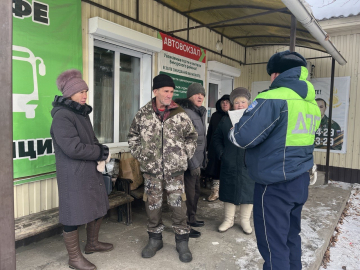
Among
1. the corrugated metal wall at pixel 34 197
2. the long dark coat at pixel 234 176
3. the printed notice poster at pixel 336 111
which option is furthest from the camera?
the printed notice poster at pixel 336 111

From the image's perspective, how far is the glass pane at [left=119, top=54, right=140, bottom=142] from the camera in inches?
169

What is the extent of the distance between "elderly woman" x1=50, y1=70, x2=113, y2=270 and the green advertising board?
0.73m

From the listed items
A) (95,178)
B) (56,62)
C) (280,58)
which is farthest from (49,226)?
(280,58)

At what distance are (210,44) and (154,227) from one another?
451cm

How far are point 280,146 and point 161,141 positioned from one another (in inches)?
46.0

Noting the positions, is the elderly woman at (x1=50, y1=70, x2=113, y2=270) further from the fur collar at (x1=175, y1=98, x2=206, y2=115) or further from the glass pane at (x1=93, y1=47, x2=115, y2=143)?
the glass pane at (x1=93, y1=47, x2=115, y2=143)

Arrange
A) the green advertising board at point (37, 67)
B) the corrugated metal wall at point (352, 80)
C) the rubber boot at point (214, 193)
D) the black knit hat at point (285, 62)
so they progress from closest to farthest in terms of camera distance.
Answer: the black knit hat at point (285, 62) < the green advertising board at point (37, 67) < the rubber boot at point (214, 193) < the corrugated metal wall at point (352, 80)

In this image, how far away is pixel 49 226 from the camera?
2678 millimetres

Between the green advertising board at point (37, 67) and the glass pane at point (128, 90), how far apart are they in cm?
110

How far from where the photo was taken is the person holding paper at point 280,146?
1871mm

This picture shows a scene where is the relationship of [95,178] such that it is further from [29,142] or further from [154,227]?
[29,142]

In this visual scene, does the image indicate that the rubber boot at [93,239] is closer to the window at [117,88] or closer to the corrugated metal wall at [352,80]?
the window at [117,88]

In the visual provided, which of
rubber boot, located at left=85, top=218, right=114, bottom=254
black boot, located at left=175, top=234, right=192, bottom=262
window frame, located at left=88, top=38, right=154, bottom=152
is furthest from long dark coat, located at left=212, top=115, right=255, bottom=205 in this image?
window frame, located at left=88, top=38, right=154, bottom=152

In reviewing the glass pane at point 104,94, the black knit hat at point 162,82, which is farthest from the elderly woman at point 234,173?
the glass pane at point 104,94
